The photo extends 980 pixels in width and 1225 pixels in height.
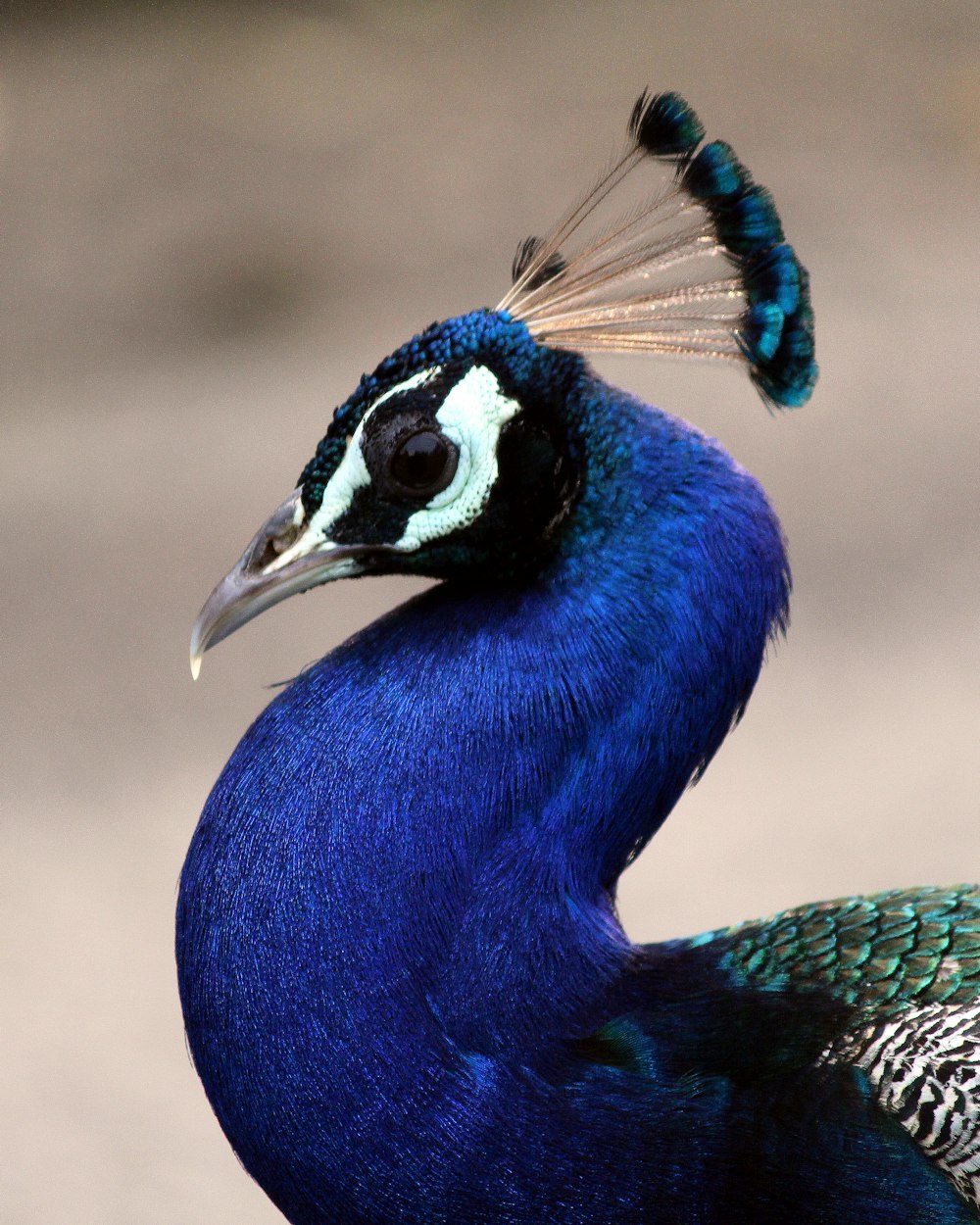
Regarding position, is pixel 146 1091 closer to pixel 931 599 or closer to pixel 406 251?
pixel 931 599

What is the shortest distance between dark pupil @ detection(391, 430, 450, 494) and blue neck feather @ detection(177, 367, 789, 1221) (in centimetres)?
11

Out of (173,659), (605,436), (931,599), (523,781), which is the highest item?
(173,659)

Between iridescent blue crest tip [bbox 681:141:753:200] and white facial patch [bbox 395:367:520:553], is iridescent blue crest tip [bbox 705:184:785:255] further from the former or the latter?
white facial patch [bbox 395:367:520:553]

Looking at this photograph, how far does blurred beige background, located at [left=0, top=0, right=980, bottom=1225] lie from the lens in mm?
2896

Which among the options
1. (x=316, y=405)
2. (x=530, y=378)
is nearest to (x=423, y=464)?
(x=530, y=378)

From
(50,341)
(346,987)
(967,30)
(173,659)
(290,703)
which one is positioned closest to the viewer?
(346,987)

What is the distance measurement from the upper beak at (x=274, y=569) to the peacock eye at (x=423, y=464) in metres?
0.07

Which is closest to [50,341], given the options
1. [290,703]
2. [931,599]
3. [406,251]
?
[406,251]

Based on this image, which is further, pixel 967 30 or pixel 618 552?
pixel 967 30

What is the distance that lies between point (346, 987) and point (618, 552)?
389mm

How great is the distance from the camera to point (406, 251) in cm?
445

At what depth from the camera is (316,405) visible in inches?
157

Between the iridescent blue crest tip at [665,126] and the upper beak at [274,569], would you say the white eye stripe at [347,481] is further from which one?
the iridescent blue crest tip at [665,126]

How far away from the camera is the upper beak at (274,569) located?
1384 mm
